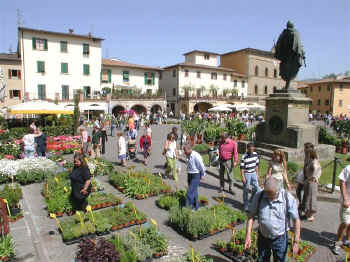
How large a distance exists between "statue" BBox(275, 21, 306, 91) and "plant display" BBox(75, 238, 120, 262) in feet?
36.2

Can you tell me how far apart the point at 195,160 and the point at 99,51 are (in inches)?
1417

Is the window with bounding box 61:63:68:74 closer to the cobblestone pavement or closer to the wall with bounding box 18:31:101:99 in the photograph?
the wall with bounding box 18:31:101:99

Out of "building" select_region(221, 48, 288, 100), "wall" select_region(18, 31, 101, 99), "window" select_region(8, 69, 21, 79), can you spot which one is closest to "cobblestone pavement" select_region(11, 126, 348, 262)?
"wall" select_region(18, 31, 101, 99)

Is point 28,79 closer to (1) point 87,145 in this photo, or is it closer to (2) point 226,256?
(1) point 87,145

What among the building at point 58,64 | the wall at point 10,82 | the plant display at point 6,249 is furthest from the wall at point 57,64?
the plant display at point 6,249

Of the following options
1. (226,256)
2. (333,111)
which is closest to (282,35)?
(226,256)

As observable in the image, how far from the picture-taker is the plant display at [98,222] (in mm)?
5273

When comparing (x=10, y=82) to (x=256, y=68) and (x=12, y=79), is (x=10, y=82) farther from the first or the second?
(x=256, y=68)

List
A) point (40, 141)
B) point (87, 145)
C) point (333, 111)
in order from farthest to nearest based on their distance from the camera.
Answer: point (333, 111) < point (87, 145) < point (40, 141)

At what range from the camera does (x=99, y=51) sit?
38156 millimetres

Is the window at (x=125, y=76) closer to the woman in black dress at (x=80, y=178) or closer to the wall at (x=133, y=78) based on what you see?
the wall at (x=133, y=78)

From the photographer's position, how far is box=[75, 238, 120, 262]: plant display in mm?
3787

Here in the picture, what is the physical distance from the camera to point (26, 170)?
30.0 ft

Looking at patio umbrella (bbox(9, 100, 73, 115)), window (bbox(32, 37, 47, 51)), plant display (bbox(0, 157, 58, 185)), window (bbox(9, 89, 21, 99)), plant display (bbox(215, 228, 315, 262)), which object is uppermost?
window (bbox(32, 37, 47, 51))
